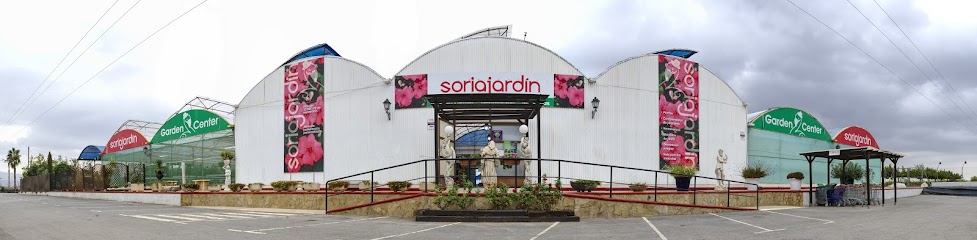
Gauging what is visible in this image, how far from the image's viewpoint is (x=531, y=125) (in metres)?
27.0

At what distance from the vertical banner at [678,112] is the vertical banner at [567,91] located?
3.96 m

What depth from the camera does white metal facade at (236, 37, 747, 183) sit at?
88.2 ft

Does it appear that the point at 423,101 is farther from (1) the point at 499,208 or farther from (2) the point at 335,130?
(1) the point at 499,208

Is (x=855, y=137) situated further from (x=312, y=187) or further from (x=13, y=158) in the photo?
(x=13, y=158)

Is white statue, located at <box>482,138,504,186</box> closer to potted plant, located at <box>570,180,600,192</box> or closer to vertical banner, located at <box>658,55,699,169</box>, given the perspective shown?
potted plant, located at <box>570,180,600,192</box>

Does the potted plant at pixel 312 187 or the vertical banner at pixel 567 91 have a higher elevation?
the vertical banner at pixel 567 91

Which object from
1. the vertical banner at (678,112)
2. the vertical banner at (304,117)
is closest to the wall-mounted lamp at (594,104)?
the vertical banner at (678,112)

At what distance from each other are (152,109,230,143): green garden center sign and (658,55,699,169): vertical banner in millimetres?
20296

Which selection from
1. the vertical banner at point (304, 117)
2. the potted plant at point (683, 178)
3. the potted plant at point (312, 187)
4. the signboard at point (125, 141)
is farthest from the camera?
the signboard at point (125, 141)

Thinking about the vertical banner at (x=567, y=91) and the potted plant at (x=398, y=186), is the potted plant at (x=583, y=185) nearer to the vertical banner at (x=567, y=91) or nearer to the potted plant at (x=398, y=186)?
the potted plant at (x=398, y=186)

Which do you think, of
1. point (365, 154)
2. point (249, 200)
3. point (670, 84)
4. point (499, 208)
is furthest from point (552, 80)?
point (249, 200)

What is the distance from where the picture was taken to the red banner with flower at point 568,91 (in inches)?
1059

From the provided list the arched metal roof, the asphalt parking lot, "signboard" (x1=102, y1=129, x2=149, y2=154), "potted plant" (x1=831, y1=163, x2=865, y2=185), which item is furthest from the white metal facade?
the arched metal roof

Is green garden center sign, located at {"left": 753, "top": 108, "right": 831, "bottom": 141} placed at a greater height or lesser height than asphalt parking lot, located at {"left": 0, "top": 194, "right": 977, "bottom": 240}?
greater
